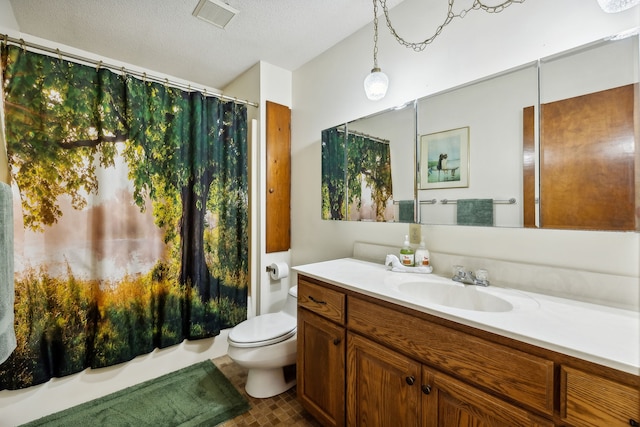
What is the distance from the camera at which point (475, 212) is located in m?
1.24

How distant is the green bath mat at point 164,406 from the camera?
1493mm

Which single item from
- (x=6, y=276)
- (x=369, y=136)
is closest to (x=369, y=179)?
(x=369, y=136)

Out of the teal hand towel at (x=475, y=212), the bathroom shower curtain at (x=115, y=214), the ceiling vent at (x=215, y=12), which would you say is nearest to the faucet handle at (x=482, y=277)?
the teal hand towel at (x=475, y=212)

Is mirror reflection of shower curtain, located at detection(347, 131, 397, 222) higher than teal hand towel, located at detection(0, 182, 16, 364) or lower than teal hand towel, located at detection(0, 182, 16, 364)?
higher

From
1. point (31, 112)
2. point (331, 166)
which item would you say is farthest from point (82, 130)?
point (331, 166)

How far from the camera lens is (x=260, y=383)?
1.68 meters

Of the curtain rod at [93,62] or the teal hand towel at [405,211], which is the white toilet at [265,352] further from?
the curtain rod at [93,62]

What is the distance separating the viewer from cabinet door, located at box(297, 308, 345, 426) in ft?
4.06

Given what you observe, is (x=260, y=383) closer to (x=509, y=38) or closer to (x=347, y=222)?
(x=347, y=222)

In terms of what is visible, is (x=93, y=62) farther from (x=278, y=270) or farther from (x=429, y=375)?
(x=429, y=375)

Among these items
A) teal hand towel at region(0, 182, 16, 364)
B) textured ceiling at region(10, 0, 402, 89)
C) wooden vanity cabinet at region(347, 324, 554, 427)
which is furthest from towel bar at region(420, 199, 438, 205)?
teal hand towel at region(0, 182, 16, 364)

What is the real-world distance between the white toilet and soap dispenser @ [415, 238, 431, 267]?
87 cm

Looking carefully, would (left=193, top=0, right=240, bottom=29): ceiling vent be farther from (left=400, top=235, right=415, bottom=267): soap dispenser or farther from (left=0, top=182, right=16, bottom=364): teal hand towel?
(left=400, top=235, right=415, bottom=267): soap dispenser

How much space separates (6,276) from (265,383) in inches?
53.8
